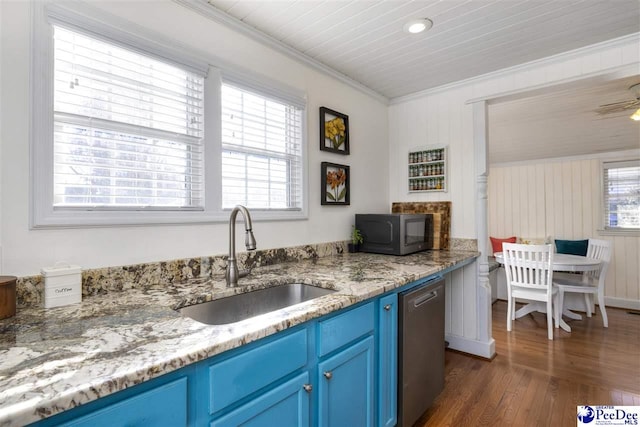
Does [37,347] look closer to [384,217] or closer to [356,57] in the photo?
[384,217]

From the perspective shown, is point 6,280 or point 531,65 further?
point 531,65

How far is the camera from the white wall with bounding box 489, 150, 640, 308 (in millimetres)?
4137

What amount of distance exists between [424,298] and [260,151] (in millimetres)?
1340

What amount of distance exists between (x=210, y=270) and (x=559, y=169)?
512 cm

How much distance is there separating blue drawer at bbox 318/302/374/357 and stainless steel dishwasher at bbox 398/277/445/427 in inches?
10.4

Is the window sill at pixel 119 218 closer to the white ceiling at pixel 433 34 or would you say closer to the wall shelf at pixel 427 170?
the white ceiling at pixel 433 34

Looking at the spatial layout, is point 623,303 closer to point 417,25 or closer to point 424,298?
point 424,298

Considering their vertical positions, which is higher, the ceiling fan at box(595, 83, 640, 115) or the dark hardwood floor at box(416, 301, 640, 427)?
the ceiling fan at box(595, 83, 640, 115)

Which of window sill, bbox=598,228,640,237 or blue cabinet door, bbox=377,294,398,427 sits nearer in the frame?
blue cabinet door, bbox=377,294,398,427

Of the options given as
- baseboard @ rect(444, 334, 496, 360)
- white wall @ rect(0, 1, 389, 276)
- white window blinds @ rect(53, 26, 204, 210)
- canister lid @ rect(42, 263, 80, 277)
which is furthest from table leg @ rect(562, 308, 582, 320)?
canister lid @ rect(42, 263, 80, 277)

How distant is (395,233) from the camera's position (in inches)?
95.5

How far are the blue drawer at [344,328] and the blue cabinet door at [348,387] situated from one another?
5cm

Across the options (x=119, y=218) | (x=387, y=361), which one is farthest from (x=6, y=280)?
(x=387, y=361)

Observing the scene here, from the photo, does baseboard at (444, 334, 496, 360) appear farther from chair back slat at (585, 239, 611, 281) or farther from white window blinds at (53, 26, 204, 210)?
white window blinds at (53, 26, 204, 210)
